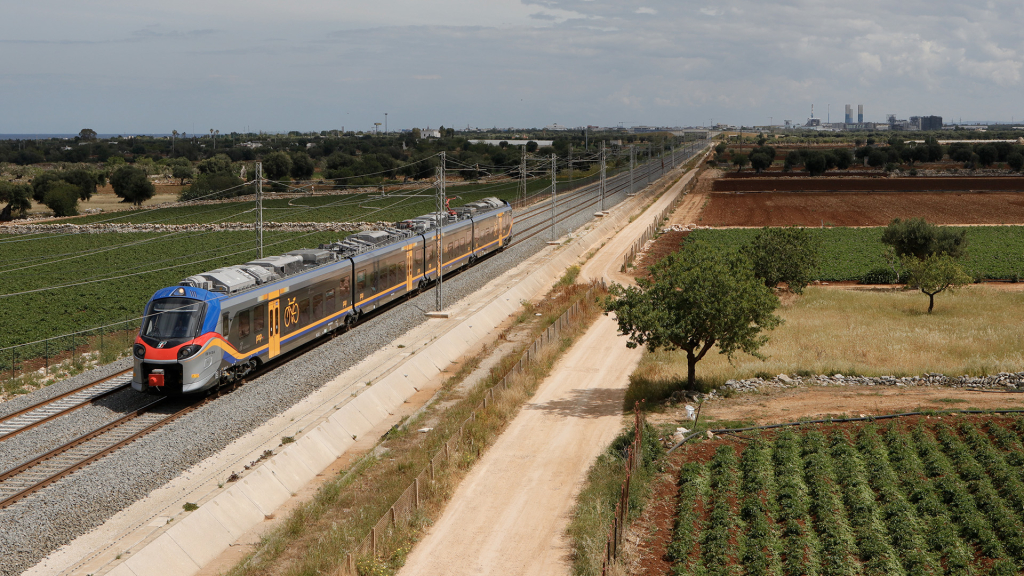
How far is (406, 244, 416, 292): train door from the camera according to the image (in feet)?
157

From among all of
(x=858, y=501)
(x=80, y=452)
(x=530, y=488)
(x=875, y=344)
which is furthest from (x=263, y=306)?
(x=875, y=344)

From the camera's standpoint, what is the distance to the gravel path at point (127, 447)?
63.0 feet

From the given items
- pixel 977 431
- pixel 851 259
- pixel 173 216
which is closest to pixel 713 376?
pixel 977 431

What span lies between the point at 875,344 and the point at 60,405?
114 ft

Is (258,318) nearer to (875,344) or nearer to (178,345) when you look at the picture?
(178,345)

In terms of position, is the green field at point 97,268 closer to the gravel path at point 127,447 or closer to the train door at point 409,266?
the gravel path at point 127,447

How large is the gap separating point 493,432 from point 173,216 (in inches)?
3644

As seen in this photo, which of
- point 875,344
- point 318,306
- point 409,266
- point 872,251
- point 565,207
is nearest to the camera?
point 318,306

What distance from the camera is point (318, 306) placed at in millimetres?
36500

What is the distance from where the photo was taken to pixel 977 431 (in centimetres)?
2536

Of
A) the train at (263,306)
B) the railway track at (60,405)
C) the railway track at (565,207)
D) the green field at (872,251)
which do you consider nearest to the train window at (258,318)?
the train at (263,306)

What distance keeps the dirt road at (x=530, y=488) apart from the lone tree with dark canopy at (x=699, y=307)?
347 cm

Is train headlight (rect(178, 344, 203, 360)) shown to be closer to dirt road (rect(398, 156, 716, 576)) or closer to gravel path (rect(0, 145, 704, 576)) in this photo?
gravel path (rect(0, 145, 704, 576))

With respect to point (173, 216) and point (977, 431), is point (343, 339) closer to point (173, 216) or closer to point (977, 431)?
point (977, 431)
